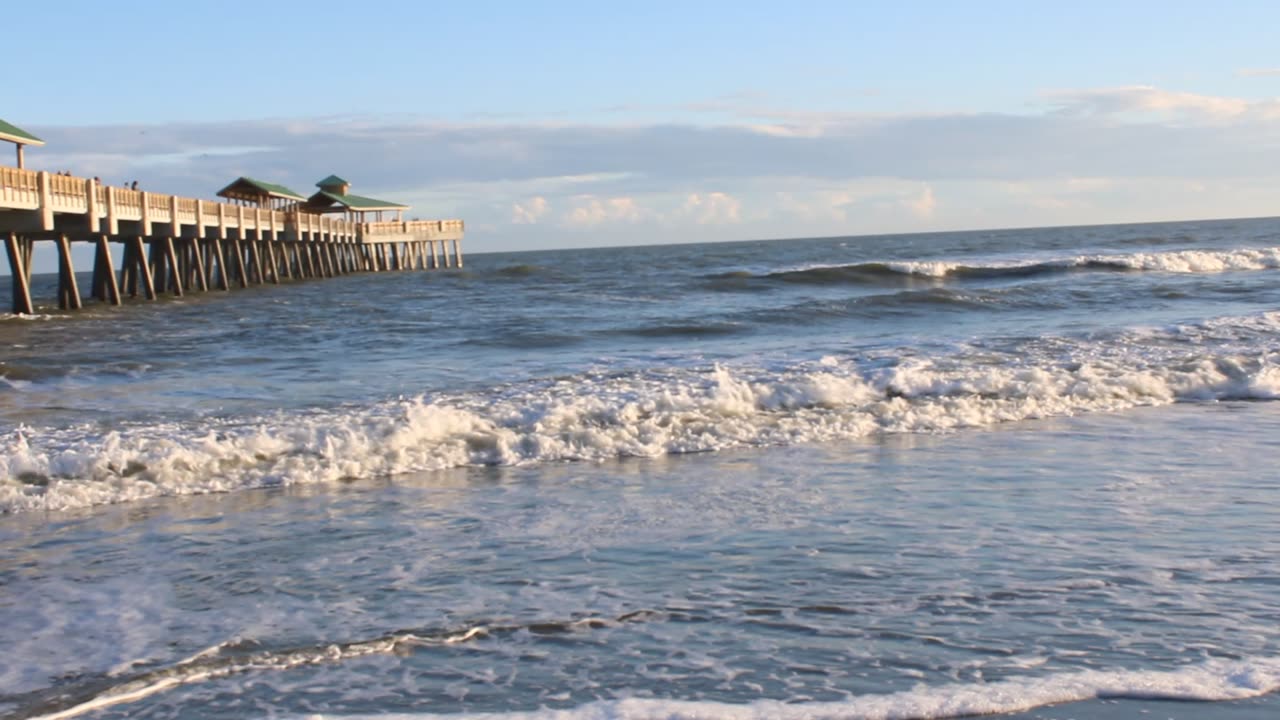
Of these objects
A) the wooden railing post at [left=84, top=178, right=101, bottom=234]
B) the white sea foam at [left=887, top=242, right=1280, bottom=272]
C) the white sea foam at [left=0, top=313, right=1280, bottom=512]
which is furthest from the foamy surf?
the white sea foam at [left=887, top=242, right=1280, bottom=272]

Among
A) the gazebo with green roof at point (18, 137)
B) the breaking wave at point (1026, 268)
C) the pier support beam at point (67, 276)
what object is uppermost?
the gazebo with green roof at point (18, 137)

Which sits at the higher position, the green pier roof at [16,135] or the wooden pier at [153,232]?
the green pier roof at [16,135]

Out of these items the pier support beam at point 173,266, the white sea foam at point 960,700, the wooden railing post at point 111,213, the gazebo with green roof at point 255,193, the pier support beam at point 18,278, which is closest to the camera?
the white sea foam at point 960,700

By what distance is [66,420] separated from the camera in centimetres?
1097

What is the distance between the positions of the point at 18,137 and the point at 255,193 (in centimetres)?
2175

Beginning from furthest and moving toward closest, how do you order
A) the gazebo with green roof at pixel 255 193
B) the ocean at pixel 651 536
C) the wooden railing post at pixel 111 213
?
the gazebo with green roof at pixel 255 193
the wooden railing post at pixel 111 213
the ocean at pixel 651 536

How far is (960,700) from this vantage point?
12.8 feet

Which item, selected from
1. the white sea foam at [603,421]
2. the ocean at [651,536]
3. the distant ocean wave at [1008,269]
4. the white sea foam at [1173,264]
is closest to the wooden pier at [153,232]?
the ocean at [651,536]

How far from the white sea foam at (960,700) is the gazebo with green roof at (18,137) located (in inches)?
976

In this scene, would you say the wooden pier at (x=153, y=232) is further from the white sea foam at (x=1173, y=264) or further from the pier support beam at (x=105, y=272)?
the white sea foam at (x=1173, y=264)

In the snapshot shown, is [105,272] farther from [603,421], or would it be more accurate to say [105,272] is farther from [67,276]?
[603,421]

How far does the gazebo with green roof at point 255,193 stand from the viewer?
46.6 metres

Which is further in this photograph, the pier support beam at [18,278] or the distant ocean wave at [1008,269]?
the distant ocean wave at [1008,269]

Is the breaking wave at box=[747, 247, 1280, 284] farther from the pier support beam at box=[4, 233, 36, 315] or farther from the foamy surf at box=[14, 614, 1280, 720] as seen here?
the foamy surf at box=[14, 614, 1280, 720]
